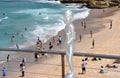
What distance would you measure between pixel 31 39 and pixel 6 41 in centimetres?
277

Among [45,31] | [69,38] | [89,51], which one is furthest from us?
[45,31]

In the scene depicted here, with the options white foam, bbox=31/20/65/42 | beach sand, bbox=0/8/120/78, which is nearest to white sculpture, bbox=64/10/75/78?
beach sand, bbox=0/8/120/78

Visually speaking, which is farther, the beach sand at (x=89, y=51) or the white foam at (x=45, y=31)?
the white foam at (x=45, y=31)

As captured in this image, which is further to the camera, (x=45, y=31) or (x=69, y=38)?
(x=45, y=31)

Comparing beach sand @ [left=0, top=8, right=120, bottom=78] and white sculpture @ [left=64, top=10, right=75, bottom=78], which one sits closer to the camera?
white sculpture @ [left=64, top=10, right=75, bottom=78]

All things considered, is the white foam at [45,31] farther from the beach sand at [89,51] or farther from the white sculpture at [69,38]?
the white sculpture at [69,38]

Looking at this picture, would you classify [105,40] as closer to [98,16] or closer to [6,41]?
[6,41]

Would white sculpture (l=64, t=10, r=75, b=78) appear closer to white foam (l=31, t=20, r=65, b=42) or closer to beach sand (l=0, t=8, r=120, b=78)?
beach sand (l=0, t=8, r=120, b=78)

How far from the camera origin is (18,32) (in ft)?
141

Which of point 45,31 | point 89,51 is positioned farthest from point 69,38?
point 45,31

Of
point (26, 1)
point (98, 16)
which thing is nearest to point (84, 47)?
point (98, 16)

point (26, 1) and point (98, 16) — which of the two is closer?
point (98, 16)

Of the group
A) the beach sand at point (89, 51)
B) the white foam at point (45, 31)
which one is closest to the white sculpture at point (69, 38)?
the beach sand at point (89, 51)

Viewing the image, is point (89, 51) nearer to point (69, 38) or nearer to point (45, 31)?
point (45, 31)
